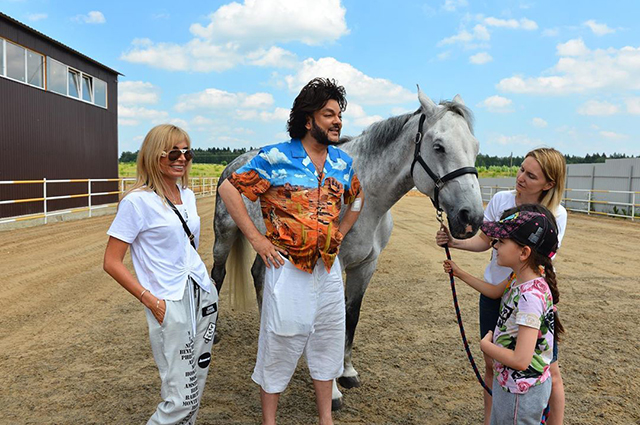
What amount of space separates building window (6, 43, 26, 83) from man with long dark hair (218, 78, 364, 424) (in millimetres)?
13155

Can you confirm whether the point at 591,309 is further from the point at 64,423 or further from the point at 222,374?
the point at 64,423

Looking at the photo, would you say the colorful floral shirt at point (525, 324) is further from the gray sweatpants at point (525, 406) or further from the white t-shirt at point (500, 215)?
the white t-shirt at point (500, 215)

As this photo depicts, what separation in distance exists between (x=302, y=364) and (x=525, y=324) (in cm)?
232

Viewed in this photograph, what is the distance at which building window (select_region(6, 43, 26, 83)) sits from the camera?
1158 centimetres

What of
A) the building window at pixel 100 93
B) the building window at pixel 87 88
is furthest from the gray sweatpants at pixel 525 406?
the building window at pixel 100 93

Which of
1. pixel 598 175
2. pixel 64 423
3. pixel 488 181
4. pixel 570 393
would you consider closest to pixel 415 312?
pixel 570 393

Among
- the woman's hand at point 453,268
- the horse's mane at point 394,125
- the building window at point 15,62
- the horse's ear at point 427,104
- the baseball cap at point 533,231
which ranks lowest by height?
the woman's hand at point 453,268

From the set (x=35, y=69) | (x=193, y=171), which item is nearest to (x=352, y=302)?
(x=35, y=69)

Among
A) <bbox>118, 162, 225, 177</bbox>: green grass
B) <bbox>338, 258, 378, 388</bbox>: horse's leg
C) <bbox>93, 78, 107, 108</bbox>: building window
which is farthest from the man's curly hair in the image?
<bbox>118, 162, 225, 177</bbox>: green grass

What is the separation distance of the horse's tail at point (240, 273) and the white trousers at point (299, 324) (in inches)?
76.4

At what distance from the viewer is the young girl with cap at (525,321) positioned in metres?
1.61

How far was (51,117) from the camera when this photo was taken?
13.5m

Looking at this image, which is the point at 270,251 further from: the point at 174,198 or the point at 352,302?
the point at 352,302

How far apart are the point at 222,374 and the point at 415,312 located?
7.96ft
